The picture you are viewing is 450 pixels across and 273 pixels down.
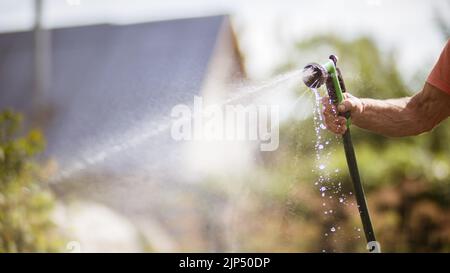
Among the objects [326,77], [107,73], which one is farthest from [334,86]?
[107,73]

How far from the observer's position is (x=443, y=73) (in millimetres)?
1756

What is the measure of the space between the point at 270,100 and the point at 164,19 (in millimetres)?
804

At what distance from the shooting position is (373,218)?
278 centimetres

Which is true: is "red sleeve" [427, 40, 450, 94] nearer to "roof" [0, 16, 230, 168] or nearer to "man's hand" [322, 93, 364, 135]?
"man's hand" [322, 93, 364, 135]

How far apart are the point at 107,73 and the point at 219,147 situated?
792mm

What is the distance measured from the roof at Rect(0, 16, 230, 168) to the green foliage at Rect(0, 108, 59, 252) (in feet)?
1.23

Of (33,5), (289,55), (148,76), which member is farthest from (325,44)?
(33,5)

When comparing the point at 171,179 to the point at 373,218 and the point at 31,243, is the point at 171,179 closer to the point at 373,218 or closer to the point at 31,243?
the point at 31,243

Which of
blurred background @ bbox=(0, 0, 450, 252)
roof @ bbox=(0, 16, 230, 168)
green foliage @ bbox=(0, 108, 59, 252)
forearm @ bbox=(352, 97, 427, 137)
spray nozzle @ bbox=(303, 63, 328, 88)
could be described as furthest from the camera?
roof @ bbox=(0, 16, 230, 168)

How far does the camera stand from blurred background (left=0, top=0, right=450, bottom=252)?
2531 millimetres

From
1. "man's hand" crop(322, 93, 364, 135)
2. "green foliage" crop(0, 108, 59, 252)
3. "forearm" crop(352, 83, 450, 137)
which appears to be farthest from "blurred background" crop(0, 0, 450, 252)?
"man's hand" crop(322, 93, 364, 135)

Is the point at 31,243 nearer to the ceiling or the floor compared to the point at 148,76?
nearer to the floor

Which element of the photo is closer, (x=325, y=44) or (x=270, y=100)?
(x=270, y=100)

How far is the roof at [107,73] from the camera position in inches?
107
